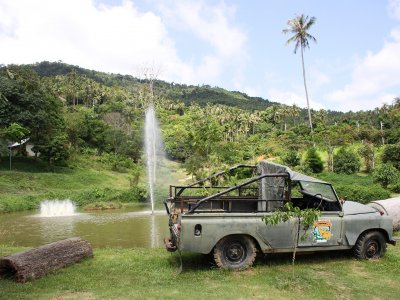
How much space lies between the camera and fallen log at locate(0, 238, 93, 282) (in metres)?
6.83

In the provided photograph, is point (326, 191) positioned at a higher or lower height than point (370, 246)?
higher

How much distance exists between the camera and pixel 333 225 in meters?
7.69

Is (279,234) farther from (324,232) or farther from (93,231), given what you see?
(93,231)

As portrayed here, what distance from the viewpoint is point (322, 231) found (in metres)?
7.62

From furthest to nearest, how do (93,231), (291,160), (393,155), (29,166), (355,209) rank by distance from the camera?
(29,166) → (291,160) → (393,155) → (93,231) → (355,209)

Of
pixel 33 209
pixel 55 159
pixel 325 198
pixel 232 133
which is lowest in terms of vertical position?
pixel 33 209

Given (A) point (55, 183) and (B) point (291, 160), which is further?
(B) point (291, 160)

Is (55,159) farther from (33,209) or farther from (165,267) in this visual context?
(165,267)

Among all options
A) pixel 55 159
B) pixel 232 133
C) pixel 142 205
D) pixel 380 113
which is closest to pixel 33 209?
pixel 142 205

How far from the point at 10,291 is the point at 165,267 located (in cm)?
283

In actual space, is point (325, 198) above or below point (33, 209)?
above

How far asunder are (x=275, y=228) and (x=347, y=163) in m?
30.7

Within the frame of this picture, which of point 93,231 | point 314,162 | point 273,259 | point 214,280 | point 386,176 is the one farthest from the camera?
point 314,162

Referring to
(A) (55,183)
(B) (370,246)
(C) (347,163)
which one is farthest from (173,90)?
(B) (370,246)
